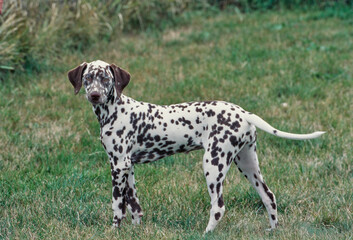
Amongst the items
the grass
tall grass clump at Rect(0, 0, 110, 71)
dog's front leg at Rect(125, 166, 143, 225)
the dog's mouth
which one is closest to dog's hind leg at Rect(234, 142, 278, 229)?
the grass

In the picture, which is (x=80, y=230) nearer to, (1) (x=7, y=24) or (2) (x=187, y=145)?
(2) (x=187, y=145)

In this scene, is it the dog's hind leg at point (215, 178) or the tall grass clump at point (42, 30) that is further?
the tall grass clump at point (42, 30)

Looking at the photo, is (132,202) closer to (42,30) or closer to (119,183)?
(119,183)

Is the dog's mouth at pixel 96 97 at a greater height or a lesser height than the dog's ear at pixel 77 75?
lesser

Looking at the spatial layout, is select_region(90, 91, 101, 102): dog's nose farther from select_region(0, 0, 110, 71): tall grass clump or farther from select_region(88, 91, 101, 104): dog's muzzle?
select_region(0, 0, 110, 71): tall grass clump

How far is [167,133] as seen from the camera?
16.6 feet

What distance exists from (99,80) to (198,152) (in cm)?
255

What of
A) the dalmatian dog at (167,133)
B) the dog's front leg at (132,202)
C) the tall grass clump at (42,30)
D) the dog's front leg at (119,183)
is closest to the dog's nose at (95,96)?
the dalmatian dog at (167,133)

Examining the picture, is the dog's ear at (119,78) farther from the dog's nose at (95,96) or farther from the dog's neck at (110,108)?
the dog's nose at (95,96)

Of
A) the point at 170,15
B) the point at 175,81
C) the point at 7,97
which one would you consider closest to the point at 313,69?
the point at 175,81

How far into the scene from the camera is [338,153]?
278 inches

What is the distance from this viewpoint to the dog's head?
490 cm

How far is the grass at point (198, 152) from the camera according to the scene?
532 centimetres

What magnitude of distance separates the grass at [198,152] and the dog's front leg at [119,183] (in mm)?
138
